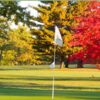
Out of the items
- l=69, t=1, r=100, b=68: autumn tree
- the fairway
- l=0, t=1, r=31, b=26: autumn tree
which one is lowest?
the fairway

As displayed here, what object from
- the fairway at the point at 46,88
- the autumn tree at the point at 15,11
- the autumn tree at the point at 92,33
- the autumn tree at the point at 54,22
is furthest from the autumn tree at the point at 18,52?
the autumn tree at the point at 92,33

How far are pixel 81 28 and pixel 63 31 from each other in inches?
1163

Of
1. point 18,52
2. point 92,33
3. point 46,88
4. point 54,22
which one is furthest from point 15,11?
point 18,52

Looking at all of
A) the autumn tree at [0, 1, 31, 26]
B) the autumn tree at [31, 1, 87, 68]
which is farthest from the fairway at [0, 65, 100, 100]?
the autumn tree at [31, 1, 87, 68]

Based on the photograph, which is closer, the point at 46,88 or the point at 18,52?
the point at 46,88

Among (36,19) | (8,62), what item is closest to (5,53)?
(8,62)

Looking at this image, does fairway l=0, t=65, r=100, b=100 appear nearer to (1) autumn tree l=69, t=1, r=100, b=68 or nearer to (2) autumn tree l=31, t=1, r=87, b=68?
(1) autumn tree l=69, t=1, r=100, b=68

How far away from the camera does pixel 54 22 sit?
185 feet

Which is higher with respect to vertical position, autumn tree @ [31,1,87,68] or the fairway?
autumn tree @ [31,1,87,68]

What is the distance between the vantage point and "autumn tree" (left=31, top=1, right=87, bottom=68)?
55312 millimetres

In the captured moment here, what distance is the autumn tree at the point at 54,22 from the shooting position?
55312mm

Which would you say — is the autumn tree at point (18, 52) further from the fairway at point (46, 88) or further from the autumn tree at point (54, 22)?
the fairway at point (46, 88)

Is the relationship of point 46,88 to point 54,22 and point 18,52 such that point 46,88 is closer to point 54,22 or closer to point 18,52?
point 54,22

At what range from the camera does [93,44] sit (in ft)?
81.1
